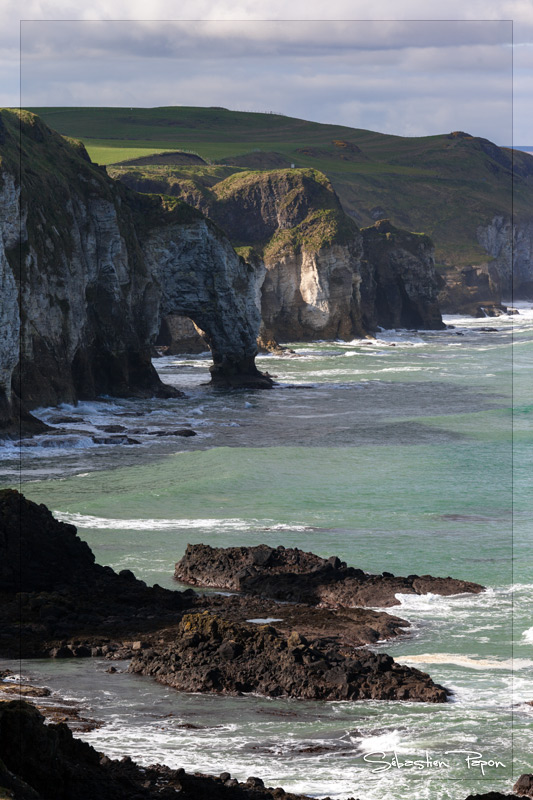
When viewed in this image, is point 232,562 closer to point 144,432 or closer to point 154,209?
point 144,432

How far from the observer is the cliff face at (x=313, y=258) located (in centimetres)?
11381

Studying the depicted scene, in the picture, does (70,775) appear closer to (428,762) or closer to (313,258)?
(428,762)

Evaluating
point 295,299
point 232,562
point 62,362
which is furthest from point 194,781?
point 295,299

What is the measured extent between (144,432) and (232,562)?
91.5 ft

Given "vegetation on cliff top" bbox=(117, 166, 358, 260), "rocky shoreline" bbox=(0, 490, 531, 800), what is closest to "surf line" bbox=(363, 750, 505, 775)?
"rocky shoreline" bbox=(0, 490, 531, 800)

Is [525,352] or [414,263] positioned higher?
[414,263]

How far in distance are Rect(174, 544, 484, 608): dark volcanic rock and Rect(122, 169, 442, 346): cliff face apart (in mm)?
72261

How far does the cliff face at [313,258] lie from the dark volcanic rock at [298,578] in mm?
72261

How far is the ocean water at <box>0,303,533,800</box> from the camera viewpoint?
16.0 meters

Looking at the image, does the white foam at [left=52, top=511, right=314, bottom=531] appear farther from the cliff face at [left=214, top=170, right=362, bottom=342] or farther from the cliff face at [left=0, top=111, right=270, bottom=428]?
the cliff face at [left=214, top=170, right=362, bottom=342]

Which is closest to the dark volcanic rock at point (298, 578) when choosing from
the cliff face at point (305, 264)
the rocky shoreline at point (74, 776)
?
the rocky shoreline at point (74, 776)

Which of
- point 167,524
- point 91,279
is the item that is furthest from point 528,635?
point 91,279

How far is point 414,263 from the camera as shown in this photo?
5207 inches

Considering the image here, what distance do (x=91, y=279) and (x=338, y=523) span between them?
35.9 meters
